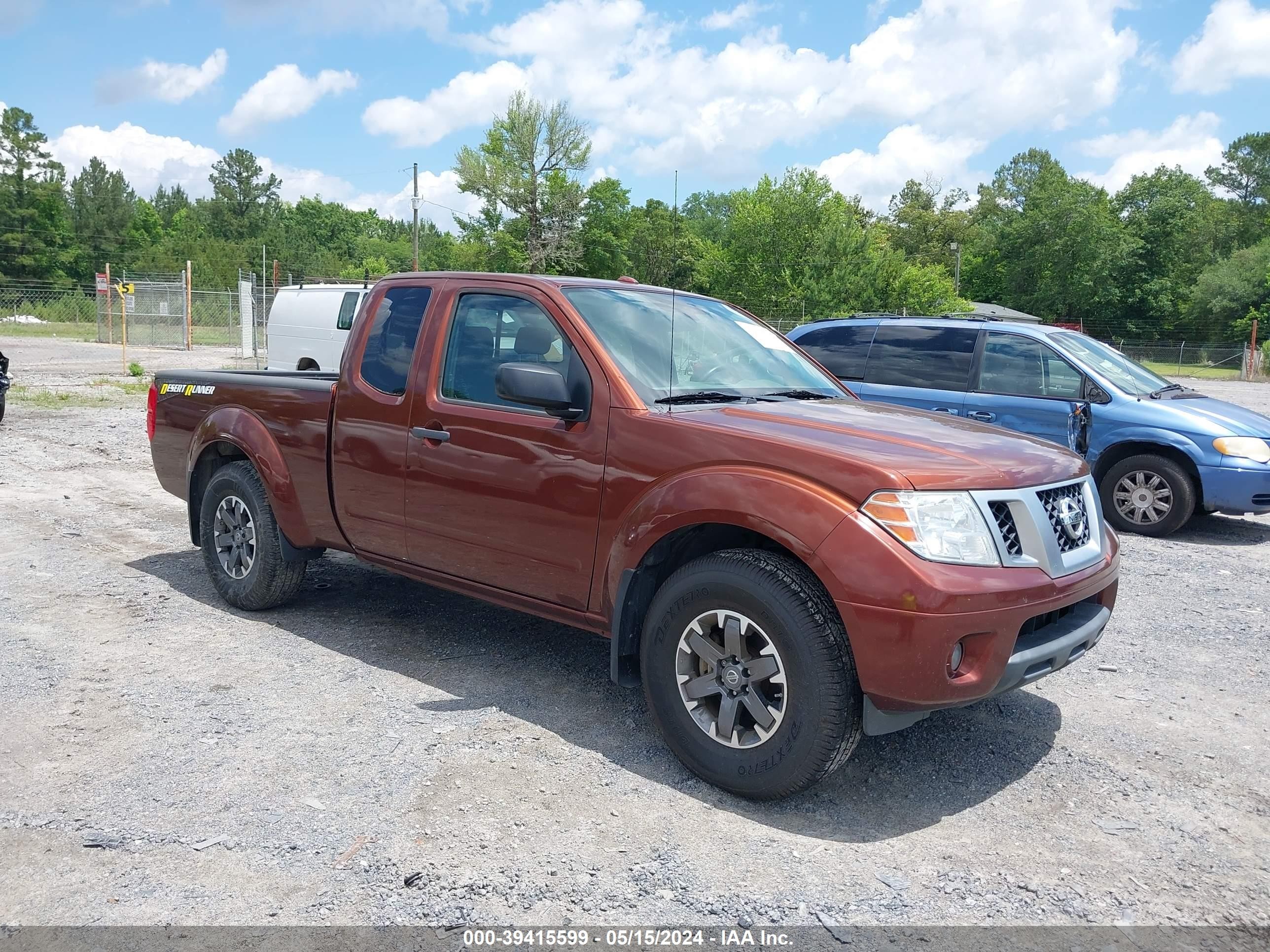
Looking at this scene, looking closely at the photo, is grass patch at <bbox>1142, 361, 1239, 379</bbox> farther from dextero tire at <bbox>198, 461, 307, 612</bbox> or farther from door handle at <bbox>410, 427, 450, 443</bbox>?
door handle at <bbox>410, 427, 450, 443</bbox>

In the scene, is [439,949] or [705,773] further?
[705,773]

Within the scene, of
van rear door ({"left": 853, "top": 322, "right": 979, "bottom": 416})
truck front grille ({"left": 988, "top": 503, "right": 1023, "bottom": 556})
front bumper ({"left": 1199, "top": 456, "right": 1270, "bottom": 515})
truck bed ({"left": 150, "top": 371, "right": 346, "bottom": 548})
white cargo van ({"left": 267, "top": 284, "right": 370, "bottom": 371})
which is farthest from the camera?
white cargo van ({"left": 267, "top": 284, "right": 370, "bottom": 371})

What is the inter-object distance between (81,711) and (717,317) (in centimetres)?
341

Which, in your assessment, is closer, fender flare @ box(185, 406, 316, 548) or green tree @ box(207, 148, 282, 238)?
fender flare @ box(185, 406, 316, 548)

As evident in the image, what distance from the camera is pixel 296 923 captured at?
112 inches

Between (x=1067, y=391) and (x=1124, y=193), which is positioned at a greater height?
(x=1124, y=193)

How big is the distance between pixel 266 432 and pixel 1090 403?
6.88 meters

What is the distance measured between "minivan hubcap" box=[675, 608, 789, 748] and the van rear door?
628 cm

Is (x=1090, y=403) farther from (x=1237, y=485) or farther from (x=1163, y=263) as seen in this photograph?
(x=1163, y=263)

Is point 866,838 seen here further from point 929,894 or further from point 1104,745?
point 1104,745

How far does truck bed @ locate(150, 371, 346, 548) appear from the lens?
532cm

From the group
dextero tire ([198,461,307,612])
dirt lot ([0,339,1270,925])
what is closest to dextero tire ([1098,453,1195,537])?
dirt lot ([0,339,1270,925])

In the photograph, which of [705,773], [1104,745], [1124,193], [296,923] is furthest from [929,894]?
[1124,193]

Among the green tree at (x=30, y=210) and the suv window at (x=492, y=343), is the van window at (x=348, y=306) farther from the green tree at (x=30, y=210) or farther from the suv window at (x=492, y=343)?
the green tree at (x=30, y=210)
